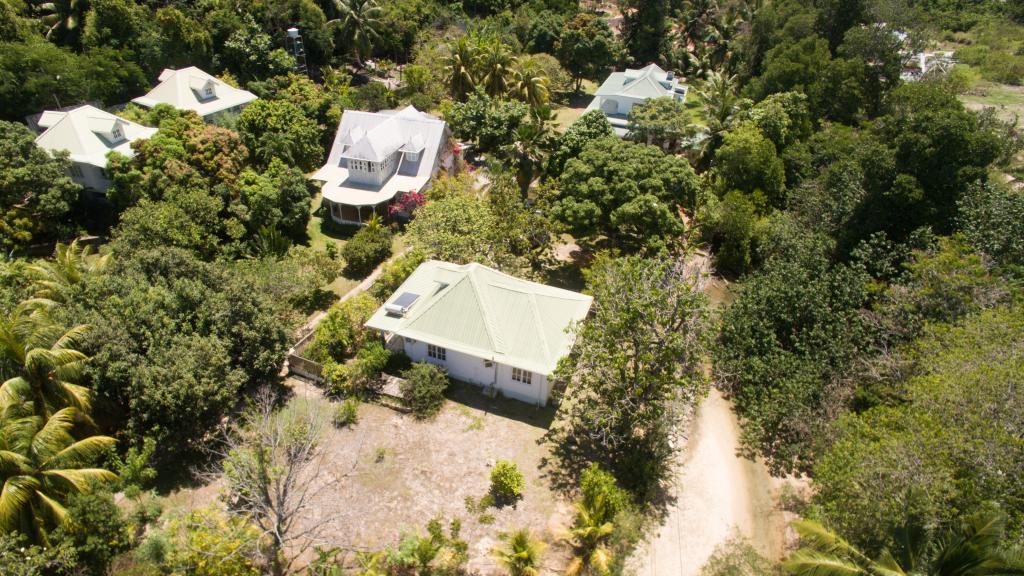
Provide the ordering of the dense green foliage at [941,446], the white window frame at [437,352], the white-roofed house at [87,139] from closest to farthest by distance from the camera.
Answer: the dense green foliage at [941,446] < the white window frame at [437,352] < the white-roofed house at [87,139]

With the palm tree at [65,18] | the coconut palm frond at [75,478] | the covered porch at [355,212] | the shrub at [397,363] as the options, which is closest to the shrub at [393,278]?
the shrub at [397,363]

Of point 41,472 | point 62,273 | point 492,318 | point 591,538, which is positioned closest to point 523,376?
point 492,318

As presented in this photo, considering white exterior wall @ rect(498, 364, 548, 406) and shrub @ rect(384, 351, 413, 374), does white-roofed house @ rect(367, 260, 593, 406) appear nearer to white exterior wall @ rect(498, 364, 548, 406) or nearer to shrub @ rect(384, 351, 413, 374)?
white exterior wall @ rect(498, 364, 548, 406)

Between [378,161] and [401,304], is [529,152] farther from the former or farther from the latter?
[401,304]

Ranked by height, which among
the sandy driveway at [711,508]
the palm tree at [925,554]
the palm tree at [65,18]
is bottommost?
the sandy driveway at [711,508]

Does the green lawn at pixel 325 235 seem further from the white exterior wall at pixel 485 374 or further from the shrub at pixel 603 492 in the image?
the shrub at pixel 603 492

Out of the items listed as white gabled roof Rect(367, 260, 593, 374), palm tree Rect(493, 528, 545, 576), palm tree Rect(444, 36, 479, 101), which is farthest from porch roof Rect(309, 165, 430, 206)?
palm tree Rect(493, 528, 545, 576)

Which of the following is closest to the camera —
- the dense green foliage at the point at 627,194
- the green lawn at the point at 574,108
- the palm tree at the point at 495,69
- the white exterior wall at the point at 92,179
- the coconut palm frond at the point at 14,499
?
the coconut palm frond at the point at 14,499

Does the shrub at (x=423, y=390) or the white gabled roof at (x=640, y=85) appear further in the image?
the white gabled roof at (x=640, y=85)
